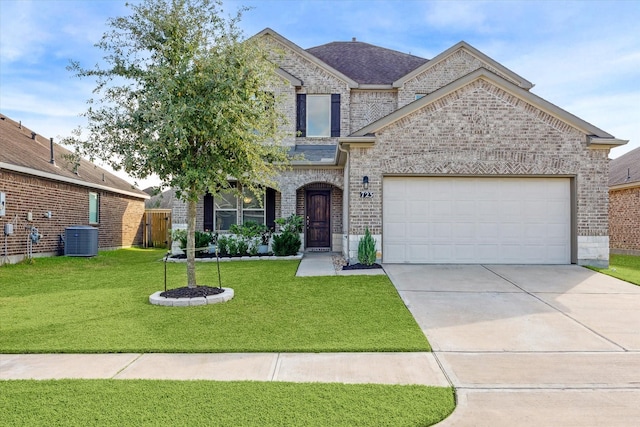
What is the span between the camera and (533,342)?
5414 mm

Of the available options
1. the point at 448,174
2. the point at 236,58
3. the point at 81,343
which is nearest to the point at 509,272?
the point at 448,174

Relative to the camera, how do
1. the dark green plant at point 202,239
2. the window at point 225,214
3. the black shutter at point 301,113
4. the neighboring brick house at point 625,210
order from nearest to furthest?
the dark green plant at point 202,239 < the window at point 225,214 < the neighboring brick house at point 625,210 < the black shutter at point 301,113

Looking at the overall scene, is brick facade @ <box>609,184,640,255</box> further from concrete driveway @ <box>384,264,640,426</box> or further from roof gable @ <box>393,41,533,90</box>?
concrete driveway @ <box>384,264,640,426</box>

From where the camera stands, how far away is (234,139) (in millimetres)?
7227

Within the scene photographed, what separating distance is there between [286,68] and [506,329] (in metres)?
13.9

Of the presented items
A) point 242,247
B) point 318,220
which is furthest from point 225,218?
point 318,220

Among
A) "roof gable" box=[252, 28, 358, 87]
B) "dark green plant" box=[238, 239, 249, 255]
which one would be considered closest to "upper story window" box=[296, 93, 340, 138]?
"roof gable" box=[252, 28, 358, 87]

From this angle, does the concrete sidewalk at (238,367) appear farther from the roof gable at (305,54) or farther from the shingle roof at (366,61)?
the shingle roof at (366,61)

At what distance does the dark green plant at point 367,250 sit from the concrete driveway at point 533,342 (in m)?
0.98

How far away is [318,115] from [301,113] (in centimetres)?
70

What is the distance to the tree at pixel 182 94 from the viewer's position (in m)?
7.01

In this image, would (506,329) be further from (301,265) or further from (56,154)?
(56,154)

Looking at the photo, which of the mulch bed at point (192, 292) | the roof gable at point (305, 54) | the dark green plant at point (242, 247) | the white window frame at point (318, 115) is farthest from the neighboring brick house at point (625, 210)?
the mulch bed at point (192, 292)

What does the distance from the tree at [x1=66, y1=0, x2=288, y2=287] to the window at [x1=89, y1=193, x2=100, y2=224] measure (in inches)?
448
